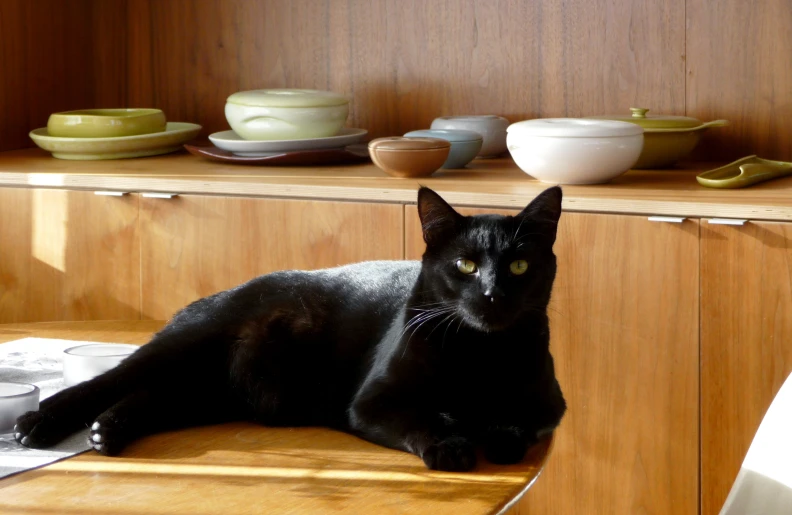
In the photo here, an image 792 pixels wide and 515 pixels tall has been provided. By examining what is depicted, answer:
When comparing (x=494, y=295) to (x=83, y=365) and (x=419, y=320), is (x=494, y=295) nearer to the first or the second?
(x=419, y=320)

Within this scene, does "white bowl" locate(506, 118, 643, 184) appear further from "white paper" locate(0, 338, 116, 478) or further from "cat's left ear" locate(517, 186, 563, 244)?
"white paper" locate(0, 338, 116, 478)

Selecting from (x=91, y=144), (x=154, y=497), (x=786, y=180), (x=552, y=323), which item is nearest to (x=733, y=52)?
(x=786, y=180)

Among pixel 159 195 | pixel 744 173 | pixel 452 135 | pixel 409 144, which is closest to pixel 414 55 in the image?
pixel 452 135

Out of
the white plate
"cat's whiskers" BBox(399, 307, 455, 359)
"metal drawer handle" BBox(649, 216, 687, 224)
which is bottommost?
"cat's whiskers" BBox(399, 307, 455, 359)

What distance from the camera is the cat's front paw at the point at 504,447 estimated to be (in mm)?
1085

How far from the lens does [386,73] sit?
9.32 ft

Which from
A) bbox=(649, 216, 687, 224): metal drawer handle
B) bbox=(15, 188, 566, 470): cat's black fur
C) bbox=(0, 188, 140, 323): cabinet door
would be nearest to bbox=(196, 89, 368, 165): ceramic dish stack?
bbox=(0, 188, 140, 323): cabinet door

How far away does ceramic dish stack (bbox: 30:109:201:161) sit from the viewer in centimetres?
271

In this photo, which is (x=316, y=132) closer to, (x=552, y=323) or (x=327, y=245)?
(x=327, y=245)

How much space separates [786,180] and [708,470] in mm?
658

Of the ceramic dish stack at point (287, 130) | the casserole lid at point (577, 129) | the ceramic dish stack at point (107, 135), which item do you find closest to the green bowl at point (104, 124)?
the ceramic dish stack at point (107, 135)

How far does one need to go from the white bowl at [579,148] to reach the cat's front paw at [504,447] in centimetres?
109

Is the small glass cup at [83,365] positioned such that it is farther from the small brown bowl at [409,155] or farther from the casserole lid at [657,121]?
the casserole lid at [657,121]

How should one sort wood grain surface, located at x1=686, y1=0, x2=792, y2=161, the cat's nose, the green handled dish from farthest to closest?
wood grain surface, located at x1=686, y1=0, x2=792, y2=161, the green handled dish, the cat's nose
